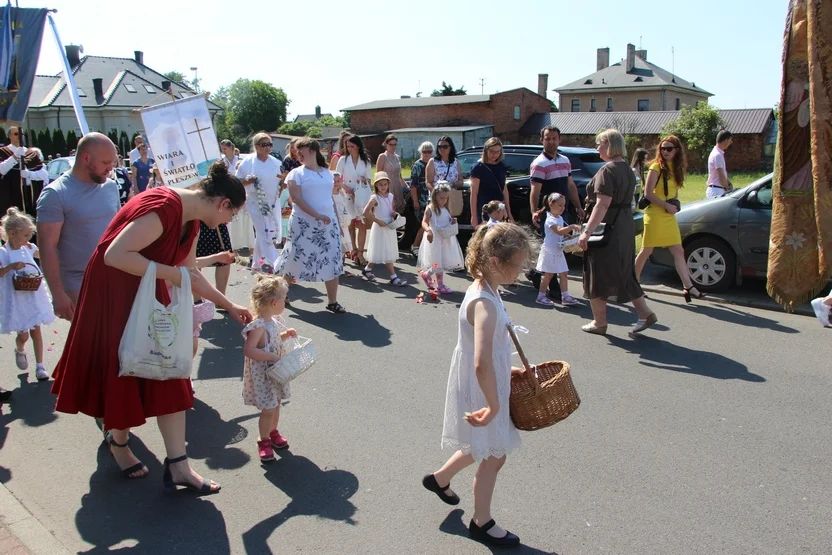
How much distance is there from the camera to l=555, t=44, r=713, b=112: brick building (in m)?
72.3

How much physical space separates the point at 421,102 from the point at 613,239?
A: 2053 inches

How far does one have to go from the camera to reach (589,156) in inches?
452

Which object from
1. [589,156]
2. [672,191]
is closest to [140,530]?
[672,191]

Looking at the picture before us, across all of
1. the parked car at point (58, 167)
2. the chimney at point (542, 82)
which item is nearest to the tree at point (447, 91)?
the chimney at point (542, 82)

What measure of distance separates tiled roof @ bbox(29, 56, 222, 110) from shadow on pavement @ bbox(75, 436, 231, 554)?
55.1m

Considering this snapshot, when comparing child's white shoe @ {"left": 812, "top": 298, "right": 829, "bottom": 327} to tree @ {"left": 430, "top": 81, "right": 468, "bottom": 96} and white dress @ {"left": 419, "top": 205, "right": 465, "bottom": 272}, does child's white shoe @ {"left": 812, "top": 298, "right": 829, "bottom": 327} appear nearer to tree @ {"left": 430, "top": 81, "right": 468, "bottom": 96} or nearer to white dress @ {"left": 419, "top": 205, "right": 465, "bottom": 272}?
white dress @ {"left": 419, "top": 205, "right": 465, "bottom": 272}

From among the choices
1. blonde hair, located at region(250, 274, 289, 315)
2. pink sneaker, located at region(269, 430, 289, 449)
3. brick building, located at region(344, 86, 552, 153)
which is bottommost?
pink sneaker, located at region(269, 430, 289, 449)

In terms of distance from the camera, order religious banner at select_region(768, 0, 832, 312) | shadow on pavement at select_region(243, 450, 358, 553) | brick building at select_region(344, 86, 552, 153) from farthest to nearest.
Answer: brick building at select_region(344, 86, 552, 153) < shadow on pavement at select_region(243, 450, 358, 553) < religious banner at select_region(768, 0, 832, 312)

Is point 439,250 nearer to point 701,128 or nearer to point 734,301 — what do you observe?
point 734,301

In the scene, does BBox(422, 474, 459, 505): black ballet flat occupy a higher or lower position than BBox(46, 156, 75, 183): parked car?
lower

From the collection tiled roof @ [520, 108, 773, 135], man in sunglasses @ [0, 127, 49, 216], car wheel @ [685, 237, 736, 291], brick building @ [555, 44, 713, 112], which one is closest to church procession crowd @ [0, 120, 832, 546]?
car wheel @ [685, 237, 736, 291]

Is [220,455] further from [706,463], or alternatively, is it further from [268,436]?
[706,463]

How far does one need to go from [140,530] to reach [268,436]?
1034mm

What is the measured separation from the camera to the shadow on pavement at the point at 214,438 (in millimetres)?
4535
